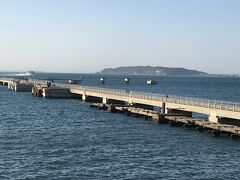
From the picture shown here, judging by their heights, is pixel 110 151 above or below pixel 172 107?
below

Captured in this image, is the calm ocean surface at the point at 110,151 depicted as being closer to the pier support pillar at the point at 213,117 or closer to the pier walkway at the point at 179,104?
the pier support pillar at the point at 213,117

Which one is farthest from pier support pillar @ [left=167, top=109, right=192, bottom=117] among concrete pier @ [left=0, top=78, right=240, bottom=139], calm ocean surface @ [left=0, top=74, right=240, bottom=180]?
calm ocean surface @ [left=0, top=74, right=240, bottom=180]

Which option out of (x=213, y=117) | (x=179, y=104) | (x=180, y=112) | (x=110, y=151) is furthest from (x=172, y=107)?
(x=110, y=151)

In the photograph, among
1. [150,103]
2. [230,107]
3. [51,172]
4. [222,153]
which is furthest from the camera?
[150,103]

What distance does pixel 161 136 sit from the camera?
5962cm

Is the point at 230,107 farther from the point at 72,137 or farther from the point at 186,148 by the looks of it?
the point at 72,137

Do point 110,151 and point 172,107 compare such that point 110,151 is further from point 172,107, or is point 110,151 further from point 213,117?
point 172,107

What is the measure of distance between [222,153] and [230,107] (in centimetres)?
1563

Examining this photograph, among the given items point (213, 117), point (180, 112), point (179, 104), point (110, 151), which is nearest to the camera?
point (110, 151)

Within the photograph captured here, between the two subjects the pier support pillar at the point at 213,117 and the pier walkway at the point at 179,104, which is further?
the pier support pillar at the point at 213,117

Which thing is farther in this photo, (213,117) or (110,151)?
(213,117)

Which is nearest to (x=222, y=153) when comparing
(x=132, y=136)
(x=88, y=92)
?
(x=132, y=136)

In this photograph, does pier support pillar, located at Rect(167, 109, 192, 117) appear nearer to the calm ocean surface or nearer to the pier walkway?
the pier walkway

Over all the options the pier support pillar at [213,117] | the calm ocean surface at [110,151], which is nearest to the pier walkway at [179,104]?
the pier support pillar at [213,117]
